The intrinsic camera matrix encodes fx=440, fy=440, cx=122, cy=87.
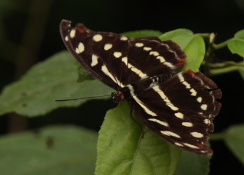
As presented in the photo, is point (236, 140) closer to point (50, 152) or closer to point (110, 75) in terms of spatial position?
point (110, 75)

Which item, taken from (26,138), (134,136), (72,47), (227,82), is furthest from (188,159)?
(227,82)

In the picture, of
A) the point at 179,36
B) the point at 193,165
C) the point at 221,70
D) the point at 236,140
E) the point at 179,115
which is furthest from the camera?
the point at 236,140

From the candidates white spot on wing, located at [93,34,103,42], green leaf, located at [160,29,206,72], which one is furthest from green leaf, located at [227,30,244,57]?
white spot on wing, located at [93,34,103,42]

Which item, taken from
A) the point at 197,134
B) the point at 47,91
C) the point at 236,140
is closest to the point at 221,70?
the point at 197,134

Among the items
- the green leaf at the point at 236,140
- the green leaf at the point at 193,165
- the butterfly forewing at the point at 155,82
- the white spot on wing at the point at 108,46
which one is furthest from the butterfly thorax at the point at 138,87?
the green leaf at the point at 236,140

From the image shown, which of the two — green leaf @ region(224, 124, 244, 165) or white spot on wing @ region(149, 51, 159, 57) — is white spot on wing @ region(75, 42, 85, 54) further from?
green leaf @ region(224, 124, 244, 165)

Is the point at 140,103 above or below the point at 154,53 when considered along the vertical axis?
below

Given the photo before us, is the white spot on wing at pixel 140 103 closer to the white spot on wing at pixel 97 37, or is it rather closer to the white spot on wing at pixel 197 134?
the white spot on wing at pixel 197 134
